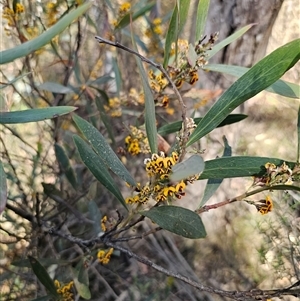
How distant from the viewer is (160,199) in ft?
2.12

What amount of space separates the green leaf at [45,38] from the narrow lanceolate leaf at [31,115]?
93 mm

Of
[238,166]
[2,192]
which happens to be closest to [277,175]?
[238,166]

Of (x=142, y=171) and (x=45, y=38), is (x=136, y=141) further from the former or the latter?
(x=142, y=171)

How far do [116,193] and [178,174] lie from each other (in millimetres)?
309

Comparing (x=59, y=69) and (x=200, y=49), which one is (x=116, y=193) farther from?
(x=59, y=69)

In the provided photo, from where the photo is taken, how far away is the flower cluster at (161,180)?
605 mm

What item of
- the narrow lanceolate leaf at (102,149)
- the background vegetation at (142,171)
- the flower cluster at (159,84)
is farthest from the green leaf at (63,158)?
the narrow lanceolate leaf at (102,149)

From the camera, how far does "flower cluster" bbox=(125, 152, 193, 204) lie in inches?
23.8

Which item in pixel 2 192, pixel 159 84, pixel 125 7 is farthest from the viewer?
pixel 125 7

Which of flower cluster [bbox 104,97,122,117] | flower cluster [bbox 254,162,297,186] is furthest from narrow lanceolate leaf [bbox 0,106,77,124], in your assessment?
flower cluster [bbox 104,97,122,117]

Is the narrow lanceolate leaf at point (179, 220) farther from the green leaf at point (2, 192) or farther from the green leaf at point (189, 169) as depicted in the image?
the green leaf at point (2, 192)

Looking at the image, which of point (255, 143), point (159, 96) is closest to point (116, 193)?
point (159, 96)

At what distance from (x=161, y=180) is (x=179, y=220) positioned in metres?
0.07

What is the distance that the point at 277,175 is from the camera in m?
0.64
